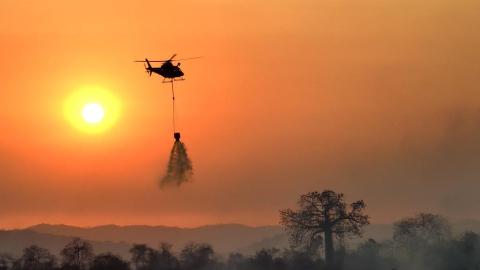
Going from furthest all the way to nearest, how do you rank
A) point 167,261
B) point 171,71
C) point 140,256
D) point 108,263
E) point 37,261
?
point 140,256 < point 167,261 < point 37,261 < point 108,263 < point 171,71

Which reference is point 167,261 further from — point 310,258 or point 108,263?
point 310,258

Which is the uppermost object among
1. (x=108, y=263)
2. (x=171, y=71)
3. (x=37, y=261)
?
(x=171, y=71)

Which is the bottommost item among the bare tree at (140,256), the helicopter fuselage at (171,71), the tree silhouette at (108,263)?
the tree silhouette at (108,263)

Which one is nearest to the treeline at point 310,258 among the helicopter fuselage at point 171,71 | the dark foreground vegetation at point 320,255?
the dark foreground vegetation at point 320,255

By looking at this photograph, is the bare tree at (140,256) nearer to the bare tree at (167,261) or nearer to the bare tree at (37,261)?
the bare tree at (167,261)

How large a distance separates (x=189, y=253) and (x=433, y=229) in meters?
40.3

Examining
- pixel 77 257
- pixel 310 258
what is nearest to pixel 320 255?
pixel 310 258

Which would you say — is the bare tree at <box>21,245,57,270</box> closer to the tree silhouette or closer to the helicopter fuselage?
the tree silhouette

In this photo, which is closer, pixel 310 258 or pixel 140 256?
pixel 310 258

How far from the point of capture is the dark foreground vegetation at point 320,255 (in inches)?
6137

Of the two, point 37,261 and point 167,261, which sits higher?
point 37,261

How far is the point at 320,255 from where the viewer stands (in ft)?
534

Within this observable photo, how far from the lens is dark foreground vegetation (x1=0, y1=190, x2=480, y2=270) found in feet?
511

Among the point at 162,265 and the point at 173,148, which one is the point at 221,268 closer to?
the point at 162,265
